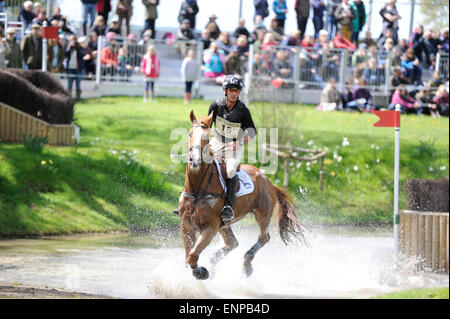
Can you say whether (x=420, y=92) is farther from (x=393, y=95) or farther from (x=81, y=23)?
(x=81, y=23)

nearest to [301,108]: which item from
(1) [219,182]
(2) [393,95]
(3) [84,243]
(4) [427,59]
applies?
(2) [393,95]

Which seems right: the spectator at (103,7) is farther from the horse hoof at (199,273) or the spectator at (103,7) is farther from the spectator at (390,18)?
the horse hoof at (199,273)

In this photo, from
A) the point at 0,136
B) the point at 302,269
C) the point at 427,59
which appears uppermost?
the point at 427,59

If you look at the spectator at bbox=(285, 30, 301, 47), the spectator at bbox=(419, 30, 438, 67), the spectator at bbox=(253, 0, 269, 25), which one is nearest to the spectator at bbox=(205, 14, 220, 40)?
the spectator at bbox=(253, 0, 269, 25)

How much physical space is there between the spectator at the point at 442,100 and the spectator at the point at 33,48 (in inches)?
522

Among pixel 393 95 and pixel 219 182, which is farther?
pixel 393 95

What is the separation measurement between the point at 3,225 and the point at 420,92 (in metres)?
16.6

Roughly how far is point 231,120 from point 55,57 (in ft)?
42.7

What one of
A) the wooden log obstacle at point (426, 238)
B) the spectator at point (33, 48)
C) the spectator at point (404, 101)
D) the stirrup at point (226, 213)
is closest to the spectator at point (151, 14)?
the spectator at point (33, 48)

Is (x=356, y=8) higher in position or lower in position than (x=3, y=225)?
higher

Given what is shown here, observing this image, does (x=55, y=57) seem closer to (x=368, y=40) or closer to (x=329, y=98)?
(x=329, y=98)

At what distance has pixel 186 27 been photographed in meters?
26.9

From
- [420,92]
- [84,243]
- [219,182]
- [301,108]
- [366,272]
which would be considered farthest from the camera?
[420,92]
